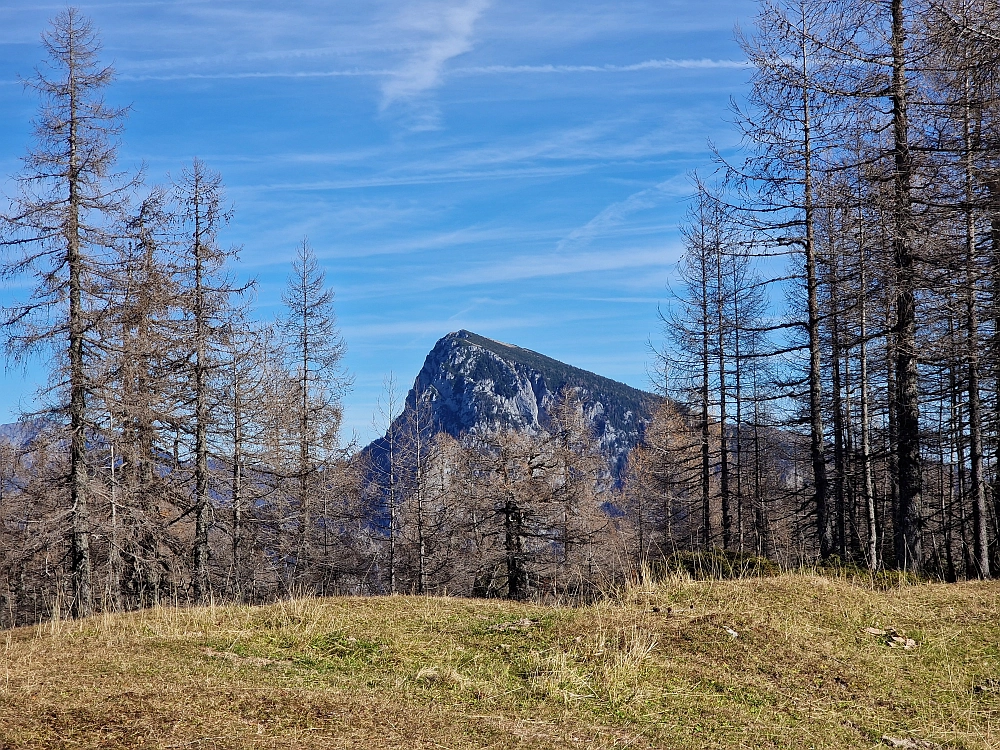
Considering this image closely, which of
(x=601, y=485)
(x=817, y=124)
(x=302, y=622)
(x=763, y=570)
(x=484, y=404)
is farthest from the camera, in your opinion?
(x=484, y=404)

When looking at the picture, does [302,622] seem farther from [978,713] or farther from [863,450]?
[863,450]

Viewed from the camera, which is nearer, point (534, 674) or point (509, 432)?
point (534, 674)

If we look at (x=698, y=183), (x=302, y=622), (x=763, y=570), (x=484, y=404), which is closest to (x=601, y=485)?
(x=698, y=183)

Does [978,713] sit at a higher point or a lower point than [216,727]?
lower

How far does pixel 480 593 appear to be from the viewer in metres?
23.6

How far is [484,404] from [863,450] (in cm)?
16425

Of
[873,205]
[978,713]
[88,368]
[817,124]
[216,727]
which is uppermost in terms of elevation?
[817,124]

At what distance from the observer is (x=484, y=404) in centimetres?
18538

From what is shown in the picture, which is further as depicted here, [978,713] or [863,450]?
[863,450]

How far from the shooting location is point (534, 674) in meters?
5.92

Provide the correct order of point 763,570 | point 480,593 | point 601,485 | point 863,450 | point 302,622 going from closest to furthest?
point 302,622 → point 763,570 → point 863,450 → point 480,593 → point 601,485

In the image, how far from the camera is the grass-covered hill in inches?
181

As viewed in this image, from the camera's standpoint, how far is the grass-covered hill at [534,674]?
4605 millimetres

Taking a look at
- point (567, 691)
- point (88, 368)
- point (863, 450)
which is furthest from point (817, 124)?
point (88, 368)
